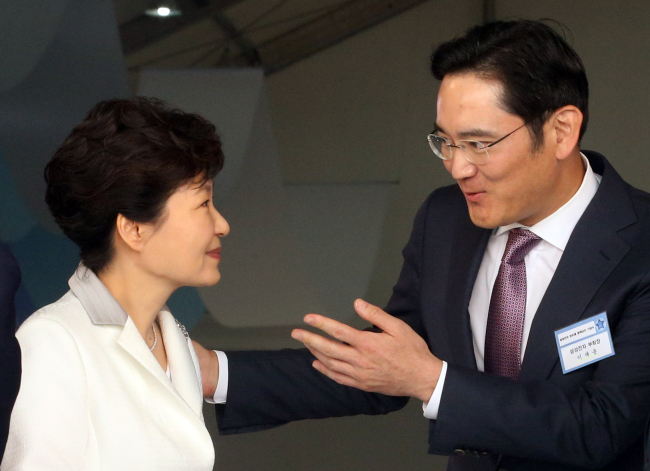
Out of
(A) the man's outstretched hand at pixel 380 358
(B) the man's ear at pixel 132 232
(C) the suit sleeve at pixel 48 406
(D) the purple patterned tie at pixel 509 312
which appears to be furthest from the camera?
(D) the purple patterned tie at pixel 509 312

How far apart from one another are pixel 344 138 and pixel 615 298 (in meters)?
2.66

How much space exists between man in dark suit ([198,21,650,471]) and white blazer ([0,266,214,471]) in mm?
312

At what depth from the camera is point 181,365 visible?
1588 millimetres

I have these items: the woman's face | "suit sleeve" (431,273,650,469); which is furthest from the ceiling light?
"suit sleeve" (431,273,650,469)

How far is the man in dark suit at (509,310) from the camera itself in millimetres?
1672

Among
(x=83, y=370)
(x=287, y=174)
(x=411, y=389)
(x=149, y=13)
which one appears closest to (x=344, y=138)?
(x=287, y=174)

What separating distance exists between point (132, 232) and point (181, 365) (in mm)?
312

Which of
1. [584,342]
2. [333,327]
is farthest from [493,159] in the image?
[333,327]

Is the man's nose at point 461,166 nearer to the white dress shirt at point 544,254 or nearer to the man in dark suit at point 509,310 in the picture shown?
the man in dark suit at point 509,310

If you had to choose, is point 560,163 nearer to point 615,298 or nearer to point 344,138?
point 615,298

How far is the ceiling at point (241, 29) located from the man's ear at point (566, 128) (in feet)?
8.40

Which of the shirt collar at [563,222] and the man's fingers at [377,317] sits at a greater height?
the shirt collar at [563,222]

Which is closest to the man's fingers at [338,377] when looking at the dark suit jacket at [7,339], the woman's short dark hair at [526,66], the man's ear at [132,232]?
the man's ear at [132,232]

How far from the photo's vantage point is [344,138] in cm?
425
